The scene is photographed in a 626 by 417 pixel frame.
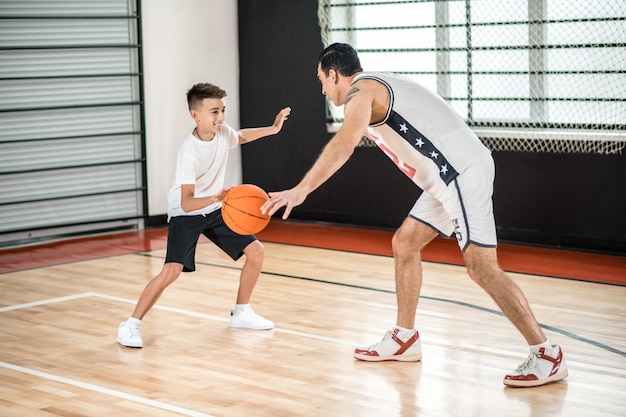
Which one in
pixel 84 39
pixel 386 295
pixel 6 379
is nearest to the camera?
pixel 6 379

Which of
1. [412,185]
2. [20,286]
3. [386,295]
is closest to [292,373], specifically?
[386,295]

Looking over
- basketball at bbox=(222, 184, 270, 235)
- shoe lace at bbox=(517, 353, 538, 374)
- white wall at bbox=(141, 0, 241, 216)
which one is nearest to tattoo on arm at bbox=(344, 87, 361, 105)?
basketball at bbox=(222, 184, 270, 235)

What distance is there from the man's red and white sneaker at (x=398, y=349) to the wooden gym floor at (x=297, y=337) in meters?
0.06

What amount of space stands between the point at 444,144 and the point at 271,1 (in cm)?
584

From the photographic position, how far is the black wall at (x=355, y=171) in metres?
8.05

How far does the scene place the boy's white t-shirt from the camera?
541 cm

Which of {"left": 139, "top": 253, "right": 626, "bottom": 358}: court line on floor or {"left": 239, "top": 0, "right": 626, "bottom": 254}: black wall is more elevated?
{"left": 239, "top": 0, "right": 626, "bottom": 254}: black wall

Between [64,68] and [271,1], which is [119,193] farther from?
[271,1]

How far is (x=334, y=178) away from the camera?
31.9 feet

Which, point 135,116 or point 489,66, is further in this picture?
point 135,116

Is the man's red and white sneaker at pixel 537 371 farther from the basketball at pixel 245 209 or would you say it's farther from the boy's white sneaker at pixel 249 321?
the boy's white sneaker at pixel 249 321

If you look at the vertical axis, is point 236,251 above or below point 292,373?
above

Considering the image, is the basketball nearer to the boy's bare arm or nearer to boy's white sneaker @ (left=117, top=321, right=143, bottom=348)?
the boy's bare arm

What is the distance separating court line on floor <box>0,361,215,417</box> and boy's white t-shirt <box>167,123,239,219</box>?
1168 millimetres
